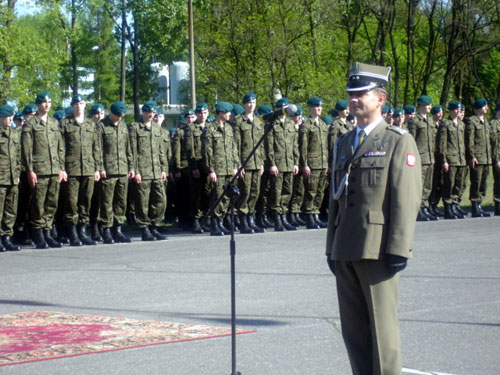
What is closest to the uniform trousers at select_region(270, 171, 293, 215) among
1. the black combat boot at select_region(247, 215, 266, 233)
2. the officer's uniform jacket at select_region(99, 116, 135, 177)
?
the black combat boot at select_region(247, 215, 266, 233)

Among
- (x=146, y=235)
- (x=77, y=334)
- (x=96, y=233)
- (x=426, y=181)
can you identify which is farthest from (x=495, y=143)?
(x=77, y=334)

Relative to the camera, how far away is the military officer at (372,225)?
5.48 metres

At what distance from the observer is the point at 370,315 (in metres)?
5.53

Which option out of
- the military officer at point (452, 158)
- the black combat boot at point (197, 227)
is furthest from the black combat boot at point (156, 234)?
the military officer at point (452, 158)

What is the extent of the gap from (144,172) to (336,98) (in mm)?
17746

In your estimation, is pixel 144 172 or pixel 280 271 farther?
pixel 144 172

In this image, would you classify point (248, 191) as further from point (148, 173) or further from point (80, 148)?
point (80, 148)

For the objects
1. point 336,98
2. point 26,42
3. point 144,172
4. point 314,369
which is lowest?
point 314,369

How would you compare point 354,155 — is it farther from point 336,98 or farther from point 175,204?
point 336,98

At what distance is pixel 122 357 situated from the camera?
23.6 ft

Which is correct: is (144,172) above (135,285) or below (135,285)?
above

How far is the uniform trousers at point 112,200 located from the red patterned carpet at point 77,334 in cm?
685

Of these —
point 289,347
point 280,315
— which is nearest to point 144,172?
point 280,315

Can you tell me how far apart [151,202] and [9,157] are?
2770mm
